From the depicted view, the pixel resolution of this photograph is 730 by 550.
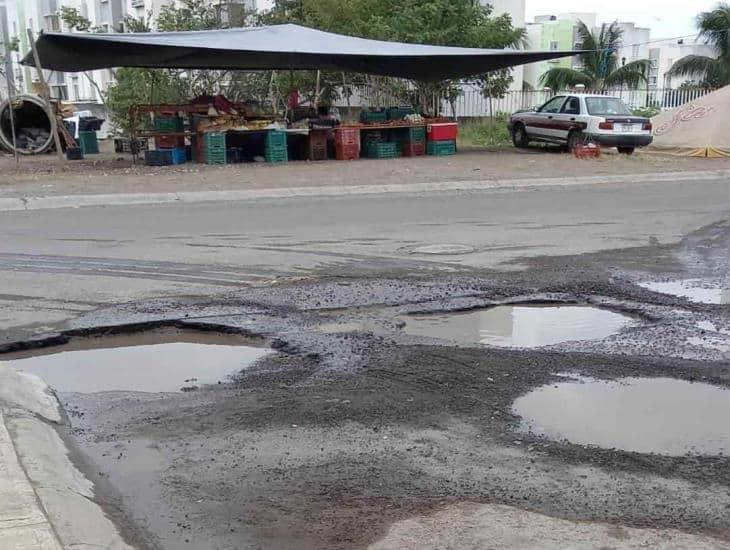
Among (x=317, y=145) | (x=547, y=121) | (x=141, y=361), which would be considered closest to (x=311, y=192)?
(x=317, y=145)

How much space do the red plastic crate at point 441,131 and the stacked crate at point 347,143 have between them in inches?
83.6

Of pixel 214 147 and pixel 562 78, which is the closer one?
pixel 214 147

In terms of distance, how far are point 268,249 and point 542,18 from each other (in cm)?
5304

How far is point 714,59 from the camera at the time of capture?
36.4 metres

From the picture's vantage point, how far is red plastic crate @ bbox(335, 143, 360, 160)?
21.2m

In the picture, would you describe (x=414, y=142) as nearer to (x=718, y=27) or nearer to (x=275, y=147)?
(x=275, y=147)

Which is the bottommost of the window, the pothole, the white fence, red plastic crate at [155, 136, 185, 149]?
the pothole

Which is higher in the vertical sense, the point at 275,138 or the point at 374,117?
the point at 374,117

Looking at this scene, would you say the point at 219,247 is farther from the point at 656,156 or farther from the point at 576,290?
the point at 656,156

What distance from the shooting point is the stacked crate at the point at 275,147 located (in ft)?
67.7

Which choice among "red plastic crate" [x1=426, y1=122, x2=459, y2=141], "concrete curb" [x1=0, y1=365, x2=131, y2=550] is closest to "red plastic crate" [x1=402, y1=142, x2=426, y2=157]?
"red plastic crate" [x1=426, y1=122, x2=459, y2=141]

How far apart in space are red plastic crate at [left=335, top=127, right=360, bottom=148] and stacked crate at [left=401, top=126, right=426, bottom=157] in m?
1.60

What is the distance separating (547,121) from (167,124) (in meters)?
10.5

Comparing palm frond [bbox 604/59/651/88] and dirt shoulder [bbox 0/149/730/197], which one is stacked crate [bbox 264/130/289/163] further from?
palm frond [bbox 604/59/651/88]
